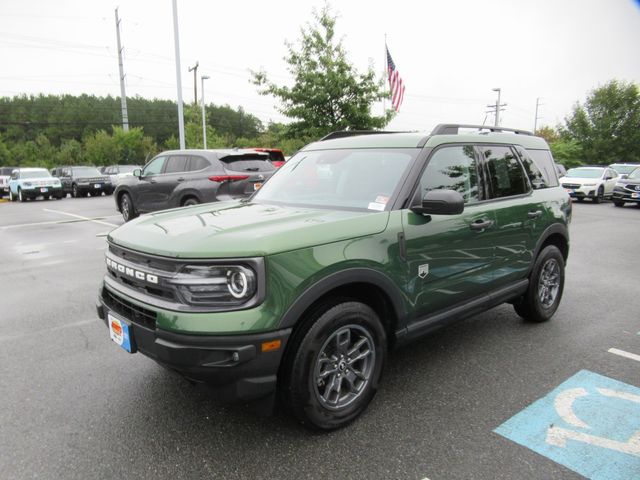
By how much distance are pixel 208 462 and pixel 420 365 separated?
6.17 ft

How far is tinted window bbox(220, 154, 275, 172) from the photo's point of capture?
10.2 m

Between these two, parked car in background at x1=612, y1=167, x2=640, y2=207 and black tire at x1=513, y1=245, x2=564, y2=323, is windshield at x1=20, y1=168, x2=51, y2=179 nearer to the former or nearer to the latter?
black tire at x1=513, y1=245, x2=564, y2=323

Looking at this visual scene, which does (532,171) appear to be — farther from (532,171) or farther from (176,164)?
(176,164)

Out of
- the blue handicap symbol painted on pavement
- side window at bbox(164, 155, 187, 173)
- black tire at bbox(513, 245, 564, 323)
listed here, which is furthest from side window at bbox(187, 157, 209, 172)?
the blue handicap symbol painted on pavement

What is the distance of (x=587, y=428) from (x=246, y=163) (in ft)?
28.7

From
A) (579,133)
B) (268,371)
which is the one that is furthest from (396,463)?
(579,133)

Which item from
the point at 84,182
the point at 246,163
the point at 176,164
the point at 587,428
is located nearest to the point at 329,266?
the point at 587,428

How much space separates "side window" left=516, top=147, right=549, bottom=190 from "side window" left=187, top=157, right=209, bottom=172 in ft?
24.3

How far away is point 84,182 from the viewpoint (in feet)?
79.3

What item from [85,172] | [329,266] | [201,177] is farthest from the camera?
[85,172]

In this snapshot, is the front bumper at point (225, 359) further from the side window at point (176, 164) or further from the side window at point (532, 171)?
the side window at point (176, 164)

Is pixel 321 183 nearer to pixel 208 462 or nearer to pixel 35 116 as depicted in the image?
pixel 208 462

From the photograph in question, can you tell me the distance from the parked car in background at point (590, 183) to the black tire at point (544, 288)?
1662cm

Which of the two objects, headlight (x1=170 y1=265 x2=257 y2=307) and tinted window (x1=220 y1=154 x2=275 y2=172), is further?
tinted window (x1=220 y1=154 x2=275 y2=172)
